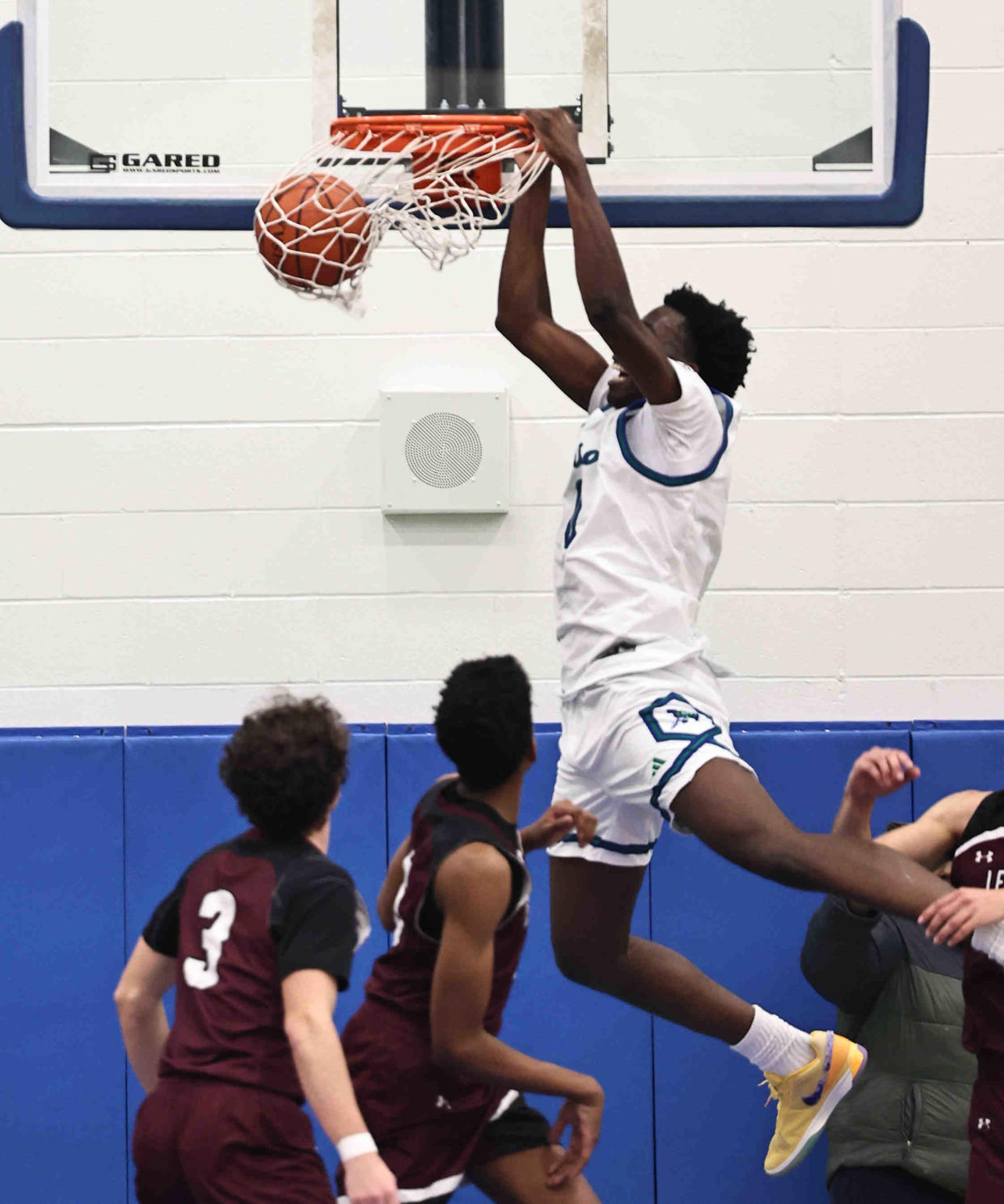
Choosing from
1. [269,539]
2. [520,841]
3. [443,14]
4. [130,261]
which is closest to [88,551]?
[269,539]

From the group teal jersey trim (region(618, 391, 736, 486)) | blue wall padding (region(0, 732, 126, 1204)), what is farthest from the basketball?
blue wall padding (region(0, 732, 126, 1204))

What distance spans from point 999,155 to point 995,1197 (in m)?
3.45

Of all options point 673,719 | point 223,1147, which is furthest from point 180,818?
point 223,1147

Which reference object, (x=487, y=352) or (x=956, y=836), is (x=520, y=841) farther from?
(x=487, y=352)

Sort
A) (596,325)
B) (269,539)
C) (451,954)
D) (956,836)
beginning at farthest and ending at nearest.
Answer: (269,539), (956,836), (596,325), (451,954)

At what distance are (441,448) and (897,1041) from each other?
2.29 metres

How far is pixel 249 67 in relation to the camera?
412 cm

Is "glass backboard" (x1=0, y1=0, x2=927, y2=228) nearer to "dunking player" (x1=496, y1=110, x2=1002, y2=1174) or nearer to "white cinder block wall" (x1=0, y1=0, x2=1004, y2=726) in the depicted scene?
"dunking player" (x1=496, y1=110, x2=1002, y2=1174)

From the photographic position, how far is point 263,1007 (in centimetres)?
275

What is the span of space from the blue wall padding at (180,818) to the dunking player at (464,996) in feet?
5.82

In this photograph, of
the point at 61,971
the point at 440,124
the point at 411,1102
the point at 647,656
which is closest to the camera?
the point at 411,1102

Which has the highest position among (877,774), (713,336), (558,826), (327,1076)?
(713,336)

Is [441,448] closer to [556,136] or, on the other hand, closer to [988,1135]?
[556,136]

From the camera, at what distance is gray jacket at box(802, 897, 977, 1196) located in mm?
4348
